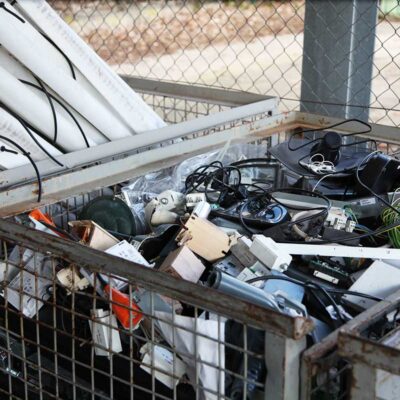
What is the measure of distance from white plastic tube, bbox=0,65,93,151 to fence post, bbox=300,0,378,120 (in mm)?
1100

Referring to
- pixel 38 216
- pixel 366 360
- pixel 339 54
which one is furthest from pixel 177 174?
pixel 366 360

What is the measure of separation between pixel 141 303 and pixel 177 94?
4.70ft

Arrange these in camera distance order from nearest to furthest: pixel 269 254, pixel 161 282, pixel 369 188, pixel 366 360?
pixel 366 360, pixel 161 282, pixel 269 254, pixel 369 188

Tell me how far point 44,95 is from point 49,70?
0.08 metres

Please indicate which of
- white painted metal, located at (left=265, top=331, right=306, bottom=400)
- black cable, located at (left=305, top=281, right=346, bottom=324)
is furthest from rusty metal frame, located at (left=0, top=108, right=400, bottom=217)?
white painted metal, located at (left=265, top=331, right=306, bottom=400)

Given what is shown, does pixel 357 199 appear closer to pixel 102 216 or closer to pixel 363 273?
pixel 363 273

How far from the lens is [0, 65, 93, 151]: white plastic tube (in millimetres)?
1974

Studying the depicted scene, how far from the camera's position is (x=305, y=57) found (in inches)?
120

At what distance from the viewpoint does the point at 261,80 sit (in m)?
6.16

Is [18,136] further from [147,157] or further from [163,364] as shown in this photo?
[163,364]

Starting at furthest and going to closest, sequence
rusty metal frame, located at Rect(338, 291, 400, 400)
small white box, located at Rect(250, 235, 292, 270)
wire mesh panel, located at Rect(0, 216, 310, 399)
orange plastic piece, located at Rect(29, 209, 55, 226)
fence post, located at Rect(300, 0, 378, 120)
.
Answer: fence post, located at Rect(300, 0, 378, 120) < orange plastic piece, located at Rect(29, 209, 55, 226) < small white box, located at Rect(250, 235, 292, 270) < wire mesh panel, located at Rect(0, 216, 310, 399) < rusty metal frame, located at Rect(338, 291, 400, 400)

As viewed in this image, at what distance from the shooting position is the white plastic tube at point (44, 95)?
6.67ft

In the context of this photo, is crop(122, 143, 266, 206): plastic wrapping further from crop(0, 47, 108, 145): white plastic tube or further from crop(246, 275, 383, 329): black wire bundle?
crop(246, 275, 383, 329): black wire bundle

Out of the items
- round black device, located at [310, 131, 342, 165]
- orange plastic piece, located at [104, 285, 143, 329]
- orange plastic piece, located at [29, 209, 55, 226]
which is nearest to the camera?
orange plastic piece, located at [104, 285, 143, 329]
